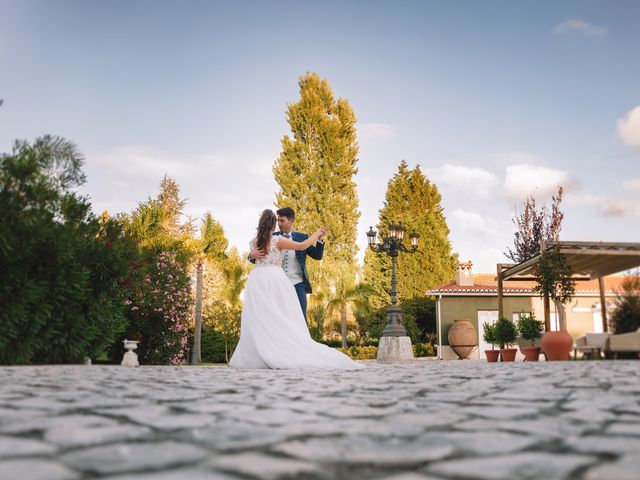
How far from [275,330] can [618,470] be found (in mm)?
5867

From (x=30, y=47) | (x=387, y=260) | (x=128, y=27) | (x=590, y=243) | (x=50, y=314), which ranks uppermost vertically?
(x=128, y=27)

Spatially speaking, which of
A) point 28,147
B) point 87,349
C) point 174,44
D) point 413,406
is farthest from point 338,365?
point 174,44

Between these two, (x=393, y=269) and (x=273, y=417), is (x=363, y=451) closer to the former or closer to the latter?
(x=273, y=417)

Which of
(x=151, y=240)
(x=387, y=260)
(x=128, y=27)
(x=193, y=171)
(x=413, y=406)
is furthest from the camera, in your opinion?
(x=387, y=260)

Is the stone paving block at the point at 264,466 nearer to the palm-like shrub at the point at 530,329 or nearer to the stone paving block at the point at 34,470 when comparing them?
the stone paving block at the point at 34,470

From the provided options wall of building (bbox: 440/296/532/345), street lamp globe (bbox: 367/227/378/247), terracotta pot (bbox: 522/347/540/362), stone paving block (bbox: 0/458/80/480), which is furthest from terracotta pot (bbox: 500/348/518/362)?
stone paving block (bbox: 0/458/80/480)

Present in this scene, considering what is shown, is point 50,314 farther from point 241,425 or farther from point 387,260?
point 387,260

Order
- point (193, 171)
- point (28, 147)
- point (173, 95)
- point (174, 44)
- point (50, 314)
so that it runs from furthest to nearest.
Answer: point (193, 171)
point (173, 95)
point (174, 44)
point (50, 314)
point (28, 147)

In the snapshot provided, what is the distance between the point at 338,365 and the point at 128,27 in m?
10.1

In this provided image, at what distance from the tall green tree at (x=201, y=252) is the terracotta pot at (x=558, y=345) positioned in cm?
1329

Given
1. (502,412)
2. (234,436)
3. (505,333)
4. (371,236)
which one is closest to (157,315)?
(371,236)

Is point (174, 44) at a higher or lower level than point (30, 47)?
higher

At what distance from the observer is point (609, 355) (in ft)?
35.2

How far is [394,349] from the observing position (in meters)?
15.6
